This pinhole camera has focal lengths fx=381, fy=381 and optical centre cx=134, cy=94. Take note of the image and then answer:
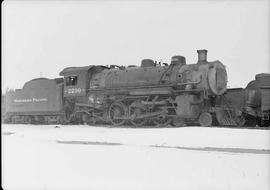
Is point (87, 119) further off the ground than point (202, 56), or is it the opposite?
point (202, 56)

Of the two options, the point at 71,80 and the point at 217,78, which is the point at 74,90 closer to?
the point at 71,80

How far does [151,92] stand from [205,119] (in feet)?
8.44

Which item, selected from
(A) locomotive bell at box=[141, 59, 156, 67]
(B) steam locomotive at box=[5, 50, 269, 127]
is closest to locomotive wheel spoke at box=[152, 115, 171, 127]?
(B) steam locomotive at box=[5, 50, 269, 127]

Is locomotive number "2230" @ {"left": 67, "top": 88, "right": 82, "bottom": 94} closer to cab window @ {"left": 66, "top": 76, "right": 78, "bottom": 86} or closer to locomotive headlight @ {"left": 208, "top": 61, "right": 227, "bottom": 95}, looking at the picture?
cab window @ {"left": 66, "top": 76, "right": 78, "bottom": 86}

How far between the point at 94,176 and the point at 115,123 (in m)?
9.73

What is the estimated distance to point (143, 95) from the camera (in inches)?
647

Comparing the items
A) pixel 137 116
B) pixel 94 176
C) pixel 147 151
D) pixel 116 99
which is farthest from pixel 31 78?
pixel 94 176

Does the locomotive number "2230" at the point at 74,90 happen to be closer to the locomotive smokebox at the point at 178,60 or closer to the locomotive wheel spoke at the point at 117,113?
the locomotive wheel spoke at the point at 117,113

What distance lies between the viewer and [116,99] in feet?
56.8

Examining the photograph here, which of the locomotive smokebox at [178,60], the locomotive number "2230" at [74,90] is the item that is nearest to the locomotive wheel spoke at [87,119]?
the locomotive number "2230" at [74,90]

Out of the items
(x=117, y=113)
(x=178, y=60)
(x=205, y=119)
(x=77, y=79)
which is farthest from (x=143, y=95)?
(x=77, y=79)

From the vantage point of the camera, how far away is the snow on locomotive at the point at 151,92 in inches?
606

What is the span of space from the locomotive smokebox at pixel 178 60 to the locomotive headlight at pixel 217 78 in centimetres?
146

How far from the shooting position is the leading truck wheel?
14.8 m
